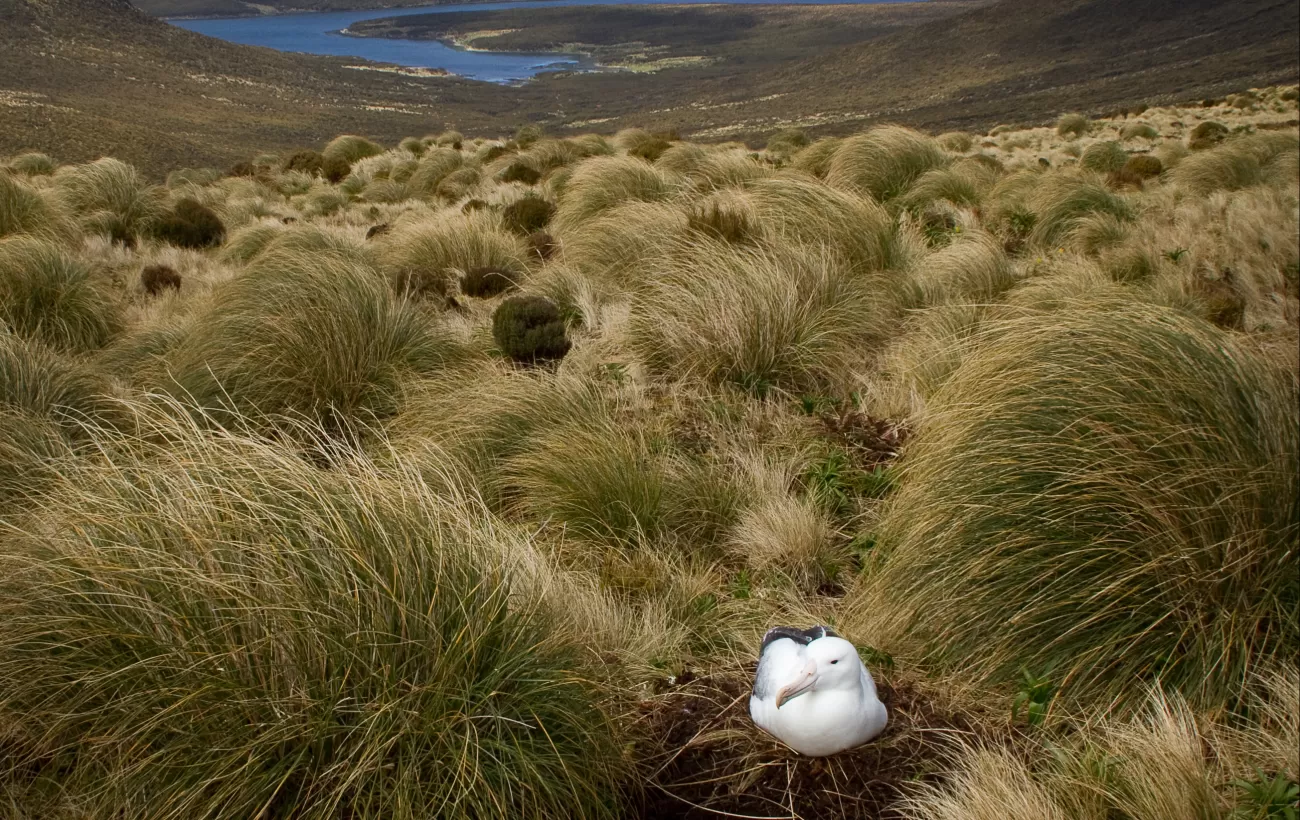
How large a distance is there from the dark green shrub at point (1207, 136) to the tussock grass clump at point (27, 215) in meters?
15.9

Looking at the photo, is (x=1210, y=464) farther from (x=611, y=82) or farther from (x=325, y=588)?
(x=611, y=82)

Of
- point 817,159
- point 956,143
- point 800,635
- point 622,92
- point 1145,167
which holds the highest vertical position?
point 800,635

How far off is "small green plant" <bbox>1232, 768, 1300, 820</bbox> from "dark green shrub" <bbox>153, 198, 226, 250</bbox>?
40.3 feet

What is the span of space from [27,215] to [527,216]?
17.7 ft

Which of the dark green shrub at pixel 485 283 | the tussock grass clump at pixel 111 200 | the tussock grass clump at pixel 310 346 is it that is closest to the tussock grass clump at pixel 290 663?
the tussock grass clump at pixel 310 346

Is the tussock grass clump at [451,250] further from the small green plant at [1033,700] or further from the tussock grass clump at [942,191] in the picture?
the small green plant at [1033,700]

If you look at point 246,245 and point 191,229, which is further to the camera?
point 191,229

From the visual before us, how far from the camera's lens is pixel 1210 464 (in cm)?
285

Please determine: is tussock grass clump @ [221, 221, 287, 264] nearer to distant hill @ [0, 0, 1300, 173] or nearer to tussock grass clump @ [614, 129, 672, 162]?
tussock grass clump @ [614, 129, 672, 162]

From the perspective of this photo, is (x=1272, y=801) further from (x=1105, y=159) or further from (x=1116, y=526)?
(x=1105, y=159)

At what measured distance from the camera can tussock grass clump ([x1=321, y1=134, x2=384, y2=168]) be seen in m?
22.7

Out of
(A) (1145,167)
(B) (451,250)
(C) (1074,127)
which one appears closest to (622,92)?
(C) (1074,127)

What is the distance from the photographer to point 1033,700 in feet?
8.63

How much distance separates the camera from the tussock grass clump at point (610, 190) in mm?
9531
